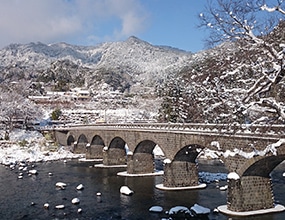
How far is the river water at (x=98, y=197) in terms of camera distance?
25.3 m

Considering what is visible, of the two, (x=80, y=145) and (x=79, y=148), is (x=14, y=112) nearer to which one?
(x=80, y=145)

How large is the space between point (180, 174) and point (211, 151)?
16.5 feet

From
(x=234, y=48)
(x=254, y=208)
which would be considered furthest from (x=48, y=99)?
(x=234, y=48)

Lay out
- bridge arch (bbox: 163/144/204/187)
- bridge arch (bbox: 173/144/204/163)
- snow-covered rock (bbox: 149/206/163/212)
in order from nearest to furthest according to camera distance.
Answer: snow-covered rock (bbox: 149/206/163/212)
bridge arch (bbox: 173/144/204/163)
bridge arch (bbox: 163/144/204/187)

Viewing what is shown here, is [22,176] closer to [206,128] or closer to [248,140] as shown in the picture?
[206,128]

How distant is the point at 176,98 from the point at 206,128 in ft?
89.2

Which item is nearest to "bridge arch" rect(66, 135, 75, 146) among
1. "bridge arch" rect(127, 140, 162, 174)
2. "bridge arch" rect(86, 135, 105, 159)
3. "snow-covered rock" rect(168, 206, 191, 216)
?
"bridge arch" rect(86, 135, 105, 159)

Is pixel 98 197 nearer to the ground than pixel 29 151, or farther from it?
nearer to the ground

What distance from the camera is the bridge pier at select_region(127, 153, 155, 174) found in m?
41.4

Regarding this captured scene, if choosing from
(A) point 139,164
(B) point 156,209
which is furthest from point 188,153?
(A) point 139,164

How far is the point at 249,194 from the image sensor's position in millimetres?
23875

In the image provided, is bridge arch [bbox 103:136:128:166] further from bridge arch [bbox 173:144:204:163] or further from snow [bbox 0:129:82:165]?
bridge arch [bbox 173:144:204:163]

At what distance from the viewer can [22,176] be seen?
41.7 metres

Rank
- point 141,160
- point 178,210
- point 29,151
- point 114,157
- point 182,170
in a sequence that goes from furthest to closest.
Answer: point 29,151 < point 114,157 < point 141,160 < point 182,170 < point 178,210
